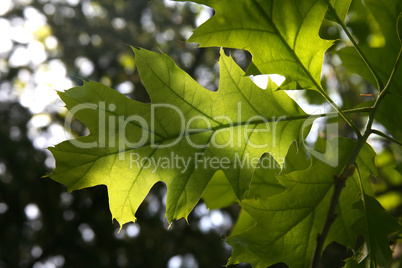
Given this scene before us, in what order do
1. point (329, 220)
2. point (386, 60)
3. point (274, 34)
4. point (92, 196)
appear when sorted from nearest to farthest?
point (329, 220) < point (274, 34) < point (386, 60) < point (92, 196)

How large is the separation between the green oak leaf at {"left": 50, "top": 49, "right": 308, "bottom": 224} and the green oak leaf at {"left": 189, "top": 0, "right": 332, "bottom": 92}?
6 cm

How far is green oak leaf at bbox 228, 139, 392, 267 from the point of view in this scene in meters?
0.80

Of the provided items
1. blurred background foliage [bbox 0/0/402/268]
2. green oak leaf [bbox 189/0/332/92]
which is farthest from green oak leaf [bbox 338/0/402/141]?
blurred background foliage [bbox 0/0/402/268]

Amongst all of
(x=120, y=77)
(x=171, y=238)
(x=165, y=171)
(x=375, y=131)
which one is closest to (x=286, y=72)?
(x=375, y=131)

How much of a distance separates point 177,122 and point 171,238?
10.5ft

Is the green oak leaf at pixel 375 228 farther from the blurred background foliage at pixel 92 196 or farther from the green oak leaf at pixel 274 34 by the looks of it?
the blurred background foliage at pixel 92 196

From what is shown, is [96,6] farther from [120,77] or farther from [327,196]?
[327,196]

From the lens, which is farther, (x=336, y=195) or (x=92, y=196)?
(x=92, y=196)

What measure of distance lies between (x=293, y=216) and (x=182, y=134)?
12.8 inches

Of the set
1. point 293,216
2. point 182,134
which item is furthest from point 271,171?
point 182,134

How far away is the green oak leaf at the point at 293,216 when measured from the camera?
0.80m

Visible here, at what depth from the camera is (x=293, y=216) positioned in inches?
32.6

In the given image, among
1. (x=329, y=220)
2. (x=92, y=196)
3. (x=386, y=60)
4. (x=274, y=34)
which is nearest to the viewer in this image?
(x=329, y=220)

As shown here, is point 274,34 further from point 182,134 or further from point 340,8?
point 182,134
